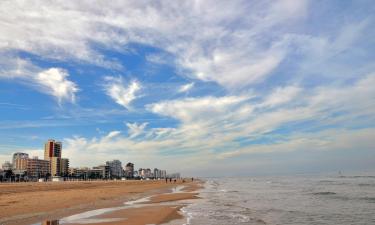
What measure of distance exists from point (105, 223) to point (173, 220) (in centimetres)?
381

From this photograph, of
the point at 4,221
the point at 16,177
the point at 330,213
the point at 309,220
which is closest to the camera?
the point at 4,221

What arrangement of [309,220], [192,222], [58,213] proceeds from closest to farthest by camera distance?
[192,222], [309,220], [58,213]

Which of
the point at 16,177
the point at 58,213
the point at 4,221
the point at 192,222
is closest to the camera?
the point at 4,221

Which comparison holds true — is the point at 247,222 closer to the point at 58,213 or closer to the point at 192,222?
the point at 192,222

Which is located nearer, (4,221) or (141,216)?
(4,221)

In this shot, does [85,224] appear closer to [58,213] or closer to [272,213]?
[58,213]

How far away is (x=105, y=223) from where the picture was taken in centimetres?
1897

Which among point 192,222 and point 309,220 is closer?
point 192,222

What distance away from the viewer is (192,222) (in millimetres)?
19500

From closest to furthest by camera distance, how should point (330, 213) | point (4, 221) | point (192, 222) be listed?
point (4, 221) → point (192, 222) → point (330, 213)

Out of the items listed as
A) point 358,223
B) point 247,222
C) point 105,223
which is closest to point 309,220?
point 358,223

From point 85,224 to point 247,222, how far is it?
8.54 metres

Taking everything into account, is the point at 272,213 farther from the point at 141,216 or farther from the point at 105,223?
the point at 105,223

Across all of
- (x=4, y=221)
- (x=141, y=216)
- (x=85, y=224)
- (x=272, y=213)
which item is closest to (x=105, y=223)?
(x=85, y=224)
